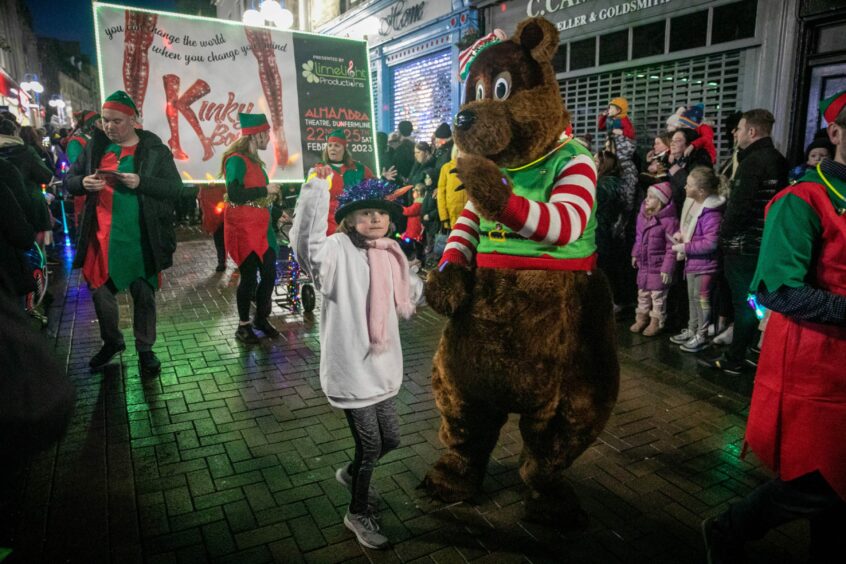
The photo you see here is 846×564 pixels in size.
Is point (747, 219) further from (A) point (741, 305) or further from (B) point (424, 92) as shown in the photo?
(B) point (424, 92)

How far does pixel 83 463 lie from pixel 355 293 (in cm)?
225

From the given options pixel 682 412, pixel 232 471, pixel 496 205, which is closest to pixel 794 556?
pixel 682 412

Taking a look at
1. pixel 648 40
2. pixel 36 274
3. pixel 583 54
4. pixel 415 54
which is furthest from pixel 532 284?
pixel 415 54

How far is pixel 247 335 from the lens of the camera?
19.8ft

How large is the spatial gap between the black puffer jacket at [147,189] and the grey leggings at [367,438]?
2983 mm

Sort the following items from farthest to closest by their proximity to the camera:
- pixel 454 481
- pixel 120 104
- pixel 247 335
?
pixel 247 335 < pixel 120 104 < pixel 454 481

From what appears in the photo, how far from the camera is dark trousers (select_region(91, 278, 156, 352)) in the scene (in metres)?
4.98

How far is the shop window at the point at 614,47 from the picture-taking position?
893 cm

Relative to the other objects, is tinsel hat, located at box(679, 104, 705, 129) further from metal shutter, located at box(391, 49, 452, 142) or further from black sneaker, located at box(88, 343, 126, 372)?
metal shutter, located at box(391, 49, 452, 142)

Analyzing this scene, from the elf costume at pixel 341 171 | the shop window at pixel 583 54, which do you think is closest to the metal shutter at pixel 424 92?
the shop window at pixel 583 54

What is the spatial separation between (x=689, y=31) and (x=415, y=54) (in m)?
7.46

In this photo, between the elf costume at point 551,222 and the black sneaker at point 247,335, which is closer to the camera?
the elf costume at point 551,222

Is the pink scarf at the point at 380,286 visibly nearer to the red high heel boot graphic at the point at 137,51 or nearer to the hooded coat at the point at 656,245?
the red high heel boot graphic at the point at 137,51

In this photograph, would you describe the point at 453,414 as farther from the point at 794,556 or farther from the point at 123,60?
the point at 123,60
